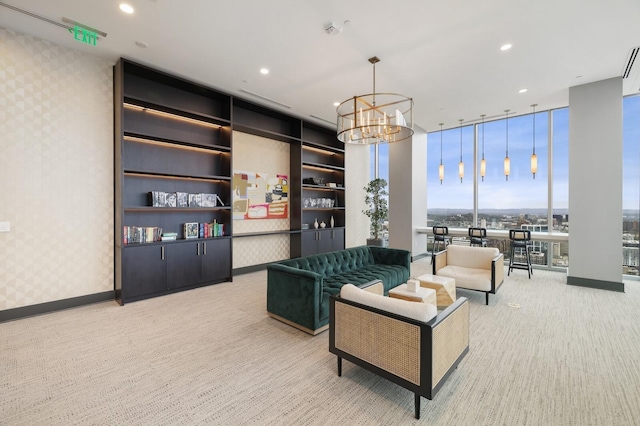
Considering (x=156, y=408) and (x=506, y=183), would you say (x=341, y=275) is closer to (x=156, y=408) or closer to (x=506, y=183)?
(x=156, y=408)

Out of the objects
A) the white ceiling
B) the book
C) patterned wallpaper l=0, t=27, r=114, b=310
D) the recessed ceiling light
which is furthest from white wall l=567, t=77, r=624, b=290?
patterned wallpaper l=0, t=27, r=114, b=310

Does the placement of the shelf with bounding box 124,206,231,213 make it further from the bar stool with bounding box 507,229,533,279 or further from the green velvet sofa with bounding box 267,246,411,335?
the bar stool with bounding box 507,229,533,279

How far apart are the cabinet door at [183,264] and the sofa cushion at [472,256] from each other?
4.60 m

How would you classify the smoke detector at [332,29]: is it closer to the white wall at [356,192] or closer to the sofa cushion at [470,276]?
the sofa cushion at [470,276]

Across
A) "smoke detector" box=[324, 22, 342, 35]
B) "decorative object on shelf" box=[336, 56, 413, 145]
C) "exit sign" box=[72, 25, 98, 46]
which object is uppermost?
"smoke detector" box=[324, 22, 342, 35]

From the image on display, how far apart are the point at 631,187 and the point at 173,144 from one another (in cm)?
871

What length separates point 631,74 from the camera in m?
4.73

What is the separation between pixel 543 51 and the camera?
400 cm

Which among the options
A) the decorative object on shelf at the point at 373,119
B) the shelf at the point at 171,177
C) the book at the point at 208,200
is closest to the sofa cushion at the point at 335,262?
the decorative object on shelf at the point at 373,119

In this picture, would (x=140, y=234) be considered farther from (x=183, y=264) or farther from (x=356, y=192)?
(x=356, y=192)

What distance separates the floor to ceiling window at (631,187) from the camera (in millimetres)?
5406

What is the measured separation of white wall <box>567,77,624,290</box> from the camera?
4852 mm

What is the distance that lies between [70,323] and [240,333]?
2.22 m

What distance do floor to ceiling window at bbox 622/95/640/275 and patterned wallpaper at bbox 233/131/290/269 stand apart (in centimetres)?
698
